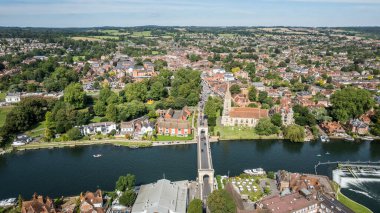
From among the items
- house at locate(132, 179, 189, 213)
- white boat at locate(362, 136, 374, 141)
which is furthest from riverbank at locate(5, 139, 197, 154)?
white boat at locate(362, 136, 374, 141)

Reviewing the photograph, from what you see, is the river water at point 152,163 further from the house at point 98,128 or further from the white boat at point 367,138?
the house at point 98,128

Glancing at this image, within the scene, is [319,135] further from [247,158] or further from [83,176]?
[83,176]

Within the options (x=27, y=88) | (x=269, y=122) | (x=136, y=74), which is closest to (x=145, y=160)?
(x=269, y=122)

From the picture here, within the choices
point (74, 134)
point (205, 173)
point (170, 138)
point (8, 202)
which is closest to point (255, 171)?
point (205, 173)

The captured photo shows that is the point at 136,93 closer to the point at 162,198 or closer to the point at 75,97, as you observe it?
the point at 75,97

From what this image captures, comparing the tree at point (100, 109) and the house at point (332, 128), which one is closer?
the house at point (332, 128)

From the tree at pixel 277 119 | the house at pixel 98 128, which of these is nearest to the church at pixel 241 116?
the tree at pixel 277 119
